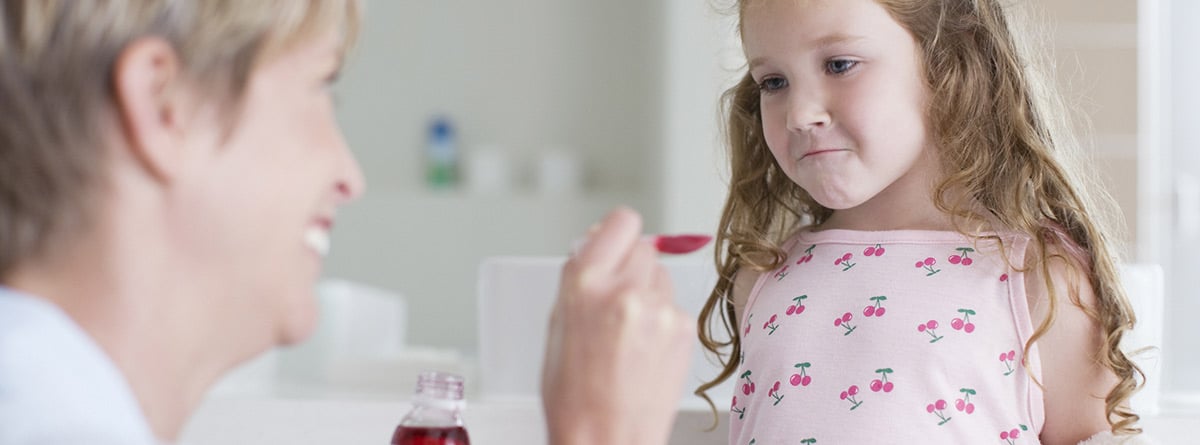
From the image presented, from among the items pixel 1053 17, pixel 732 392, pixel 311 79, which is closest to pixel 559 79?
pixel 1053 17

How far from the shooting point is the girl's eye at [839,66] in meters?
1.11

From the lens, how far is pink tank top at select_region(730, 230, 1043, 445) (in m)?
1.10

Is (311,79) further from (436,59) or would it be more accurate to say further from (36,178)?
(436,59)

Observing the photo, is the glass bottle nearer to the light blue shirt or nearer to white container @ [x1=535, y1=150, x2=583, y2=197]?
the light blue shirt

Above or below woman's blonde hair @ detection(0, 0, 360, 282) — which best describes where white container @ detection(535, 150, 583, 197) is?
below

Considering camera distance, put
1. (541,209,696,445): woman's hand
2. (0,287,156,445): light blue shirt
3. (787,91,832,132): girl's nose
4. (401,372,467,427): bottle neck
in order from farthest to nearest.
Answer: (787,91,832,132): girl's nose → (401,372,467,427): bottle neck → (541,209,696,445): woman's hand → (0,287,156,445): light blue shirt

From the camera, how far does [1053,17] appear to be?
356 cm

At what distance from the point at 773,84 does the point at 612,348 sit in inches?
24.6

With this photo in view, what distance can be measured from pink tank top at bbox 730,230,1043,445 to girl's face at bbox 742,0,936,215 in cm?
10

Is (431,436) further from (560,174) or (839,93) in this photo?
(560,174)

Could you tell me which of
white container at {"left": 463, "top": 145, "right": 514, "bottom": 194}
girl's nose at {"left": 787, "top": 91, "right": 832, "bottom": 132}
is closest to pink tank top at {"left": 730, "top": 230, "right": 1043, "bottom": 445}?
girl's nose at {"left": 787, "top": 91, "right": 832, "bottom": 132}

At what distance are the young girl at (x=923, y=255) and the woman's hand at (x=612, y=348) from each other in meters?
0.53

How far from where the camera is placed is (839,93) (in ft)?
3.62

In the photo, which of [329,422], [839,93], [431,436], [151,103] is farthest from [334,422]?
[151,103]
